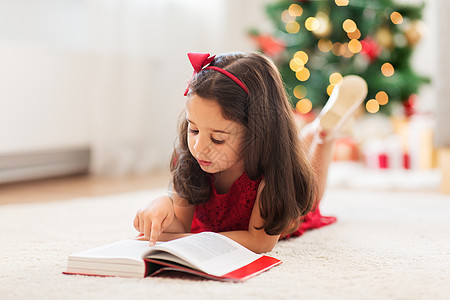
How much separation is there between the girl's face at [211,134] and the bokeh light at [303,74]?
5.91ft

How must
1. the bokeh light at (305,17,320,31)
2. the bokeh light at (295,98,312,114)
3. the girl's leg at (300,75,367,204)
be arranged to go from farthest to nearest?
the bokeh light at (295,98,312,114) → the bokeh light at (305,17,320,31) → the girl's leg at (300,75,367,204)

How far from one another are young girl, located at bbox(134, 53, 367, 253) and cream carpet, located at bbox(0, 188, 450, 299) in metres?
0.10

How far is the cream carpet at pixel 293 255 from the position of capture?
838mm

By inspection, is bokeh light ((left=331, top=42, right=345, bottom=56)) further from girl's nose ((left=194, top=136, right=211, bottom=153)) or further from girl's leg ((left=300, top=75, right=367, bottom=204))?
girl's nose ((left=194, top=136, right=211, bottom=153))

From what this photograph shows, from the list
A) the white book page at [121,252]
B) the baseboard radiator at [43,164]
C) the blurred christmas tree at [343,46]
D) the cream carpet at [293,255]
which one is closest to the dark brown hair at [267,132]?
the cream carpet at [293,255]

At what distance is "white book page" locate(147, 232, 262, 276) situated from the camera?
0.88 meters

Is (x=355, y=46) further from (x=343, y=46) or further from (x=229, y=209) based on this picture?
(x=229, y=209)

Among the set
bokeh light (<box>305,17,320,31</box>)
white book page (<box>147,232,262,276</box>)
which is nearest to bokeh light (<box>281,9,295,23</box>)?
bokeh light (<box>305,17,320,31</box>)

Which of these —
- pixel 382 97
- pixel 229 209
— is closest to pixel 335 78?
pixel 382 97

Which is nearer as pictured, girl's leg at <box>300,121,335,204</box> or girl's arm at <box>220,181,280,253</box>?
girl's arm at <box>220,181,280,253</box>

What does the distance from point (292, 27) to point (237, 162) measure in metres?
1.80

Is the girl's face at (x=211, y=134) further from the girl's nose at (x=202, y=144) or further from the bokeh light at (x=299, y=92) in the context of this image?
the bokeh light at (x=299, y=92)

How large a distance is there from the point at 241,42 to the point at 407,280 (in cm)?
261

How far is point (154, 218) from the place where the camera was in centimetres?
101
